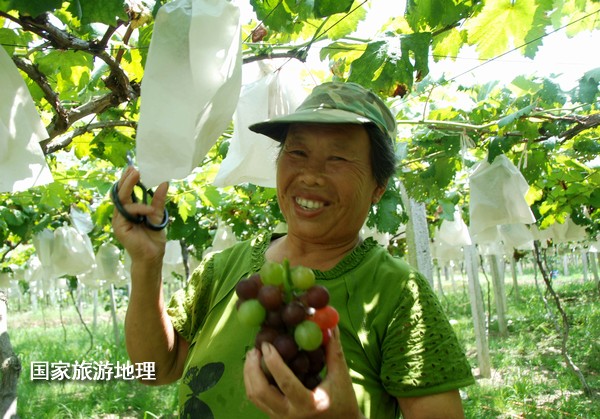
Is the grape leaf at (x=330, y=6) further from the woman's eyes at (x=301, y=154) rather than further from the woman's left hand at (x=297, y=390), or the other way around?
the woman's left hand at (x=297, y=390)

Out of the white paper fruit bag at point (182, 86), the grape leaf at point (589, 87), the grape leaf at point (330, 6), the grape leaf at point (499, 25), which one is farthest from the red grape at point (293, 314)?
the grape leaf at point (589, 87)

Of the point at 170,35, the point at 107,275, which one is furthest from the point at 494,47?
the point at 107,275

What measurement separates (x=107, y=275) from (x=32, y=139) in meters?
5.50

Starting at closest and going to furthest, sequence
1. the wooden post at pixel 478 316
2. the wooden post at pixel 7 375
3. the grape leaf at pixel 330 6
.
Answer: the grape leaf at pixel 330 6 < the wooden post at pixel 7 375 < the wooden post at pixel 478 316

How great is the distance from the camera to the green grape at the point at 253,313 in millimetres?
913

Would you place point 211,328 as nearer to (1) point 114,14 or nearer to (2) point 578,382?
(1) point 114,14

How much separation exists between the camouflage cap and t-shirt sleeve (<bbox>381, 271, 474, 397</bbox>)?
428mm

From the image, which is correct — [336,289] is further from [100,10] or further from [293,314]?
[100,10]

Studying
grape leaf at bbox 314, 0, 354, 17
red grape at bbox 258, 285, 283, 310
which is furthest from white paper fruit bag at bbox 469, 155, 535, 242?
red grape at bbox 258, 285, 283, 310

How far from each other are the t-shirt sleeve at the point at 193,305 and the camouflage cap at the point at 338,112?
18.2 inches

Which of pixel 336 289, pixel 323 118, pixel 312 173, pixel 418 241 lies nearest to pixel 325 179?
pixel 312 173

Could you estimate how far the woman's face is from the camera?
137 cm

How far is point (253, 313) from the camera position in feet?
2.99

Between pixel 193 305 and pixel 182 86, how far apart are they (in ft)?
2.31
